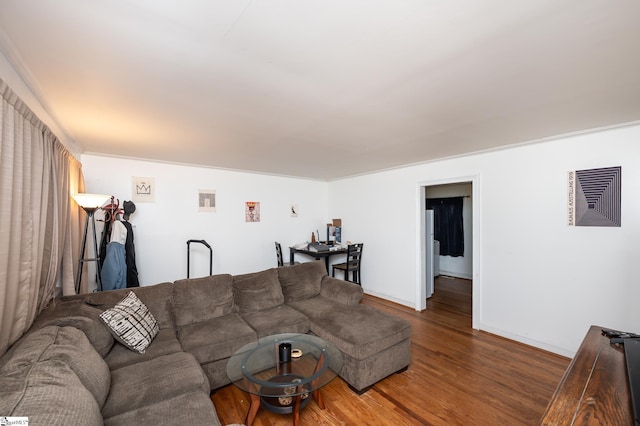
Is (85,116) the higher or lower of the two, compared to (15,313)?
higher

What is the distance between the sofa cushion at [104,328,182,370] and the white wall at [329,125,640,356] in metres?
3.55

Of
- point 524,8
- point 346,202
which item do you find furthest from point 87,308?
point 346,202

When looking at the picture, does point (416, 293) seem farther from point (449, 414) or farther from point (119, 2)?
point (119, 2)

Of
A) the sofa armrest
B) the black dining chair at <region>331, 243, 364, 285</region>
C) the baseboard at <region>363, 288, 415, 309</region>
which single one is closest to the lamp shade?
the sofa armrest

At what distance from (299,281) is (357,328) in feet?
3.62

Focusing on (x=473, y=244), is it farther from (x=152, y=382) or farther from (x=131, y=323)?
(x=131, y=323)

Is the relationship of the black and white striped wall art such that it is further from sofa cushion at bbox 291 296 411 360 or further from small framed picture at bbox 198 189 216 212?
small framed picture at bbox 198 189 216 212

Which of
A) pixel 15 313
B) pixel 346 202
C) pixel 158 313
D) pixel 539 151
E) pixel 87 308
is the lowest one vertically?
pixel 158 313

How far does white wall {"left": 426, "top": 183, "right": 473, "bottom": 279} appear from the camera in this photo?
612 cm

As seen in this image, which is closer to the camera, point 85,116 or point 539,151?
point 85,116

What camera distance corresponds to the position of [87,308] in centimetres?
200

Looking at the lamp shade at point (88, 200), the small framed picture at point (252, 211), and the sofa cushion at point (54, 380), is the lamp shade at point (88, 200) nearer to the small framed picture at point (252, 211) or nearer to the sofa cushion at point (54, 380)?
the sofa cushion at point (54, 380)

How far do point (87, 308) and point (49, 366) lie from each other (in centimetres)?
101

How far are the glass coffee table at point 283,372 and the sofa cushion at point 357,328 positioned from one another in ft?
0.57
